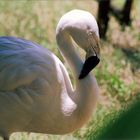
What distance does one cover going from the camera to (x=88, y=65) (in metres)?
3.92

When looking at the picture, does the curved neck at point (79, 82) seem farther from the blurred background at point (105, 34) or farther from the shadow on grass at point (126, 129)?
the shadow on grass at point (126, 129)

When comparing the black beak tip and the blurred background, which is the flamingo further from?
the blurred background

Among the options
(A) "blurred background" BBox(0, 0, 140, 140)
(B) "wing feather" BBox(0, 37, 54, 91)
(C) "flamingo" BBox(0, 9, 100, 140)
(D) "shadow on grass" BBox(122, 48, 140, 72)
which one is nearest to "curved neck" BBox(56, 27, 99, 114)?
(C) "flamingo" BBox(0, 9, 100, 140)

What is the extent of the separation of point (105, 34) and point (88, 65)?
4849 mm

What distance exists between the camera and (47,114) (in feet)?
12.4

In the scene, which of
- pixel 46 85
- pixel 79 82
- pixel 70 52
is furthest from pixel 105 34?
pixel 46 85

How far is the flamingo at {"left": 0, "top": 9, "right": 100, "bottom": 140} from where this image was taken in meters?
3.72

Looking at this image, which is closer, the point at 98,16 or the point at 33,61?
the point at 33,61

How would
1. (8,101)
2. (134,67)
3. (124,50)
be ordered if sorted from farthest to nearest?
(124,50)
(134,67)
(8,101)

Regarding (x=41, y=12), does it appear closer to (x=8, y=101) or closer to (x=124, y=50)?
(x=124, y=50)

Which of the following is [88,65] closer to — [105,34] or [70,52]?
[70,52]

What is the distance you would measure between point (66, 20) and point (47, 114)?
773mm

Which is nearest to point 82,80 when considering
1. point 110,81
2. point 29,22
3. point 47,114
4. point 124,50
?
point 47,114

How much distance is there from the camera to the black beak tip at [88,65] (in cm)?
389
